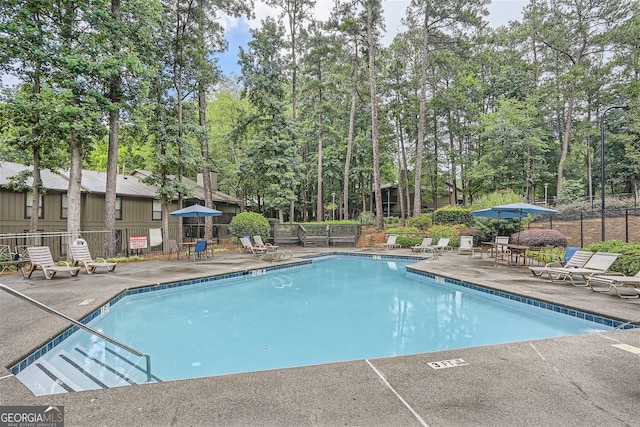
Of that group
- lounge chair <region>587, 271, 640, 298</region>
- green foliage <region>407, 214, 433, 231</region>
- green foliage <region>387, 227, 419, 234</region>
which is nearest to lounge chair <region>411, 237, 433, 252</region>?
green foliage <region>387, 227, 419, 234</region>

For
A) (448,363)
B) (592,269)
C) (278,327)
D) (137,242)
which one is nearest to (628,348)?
(448,363)

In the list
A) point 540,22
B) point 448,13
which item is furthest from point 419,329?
point 540,22

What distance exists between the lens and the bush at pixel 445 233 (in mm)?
16062

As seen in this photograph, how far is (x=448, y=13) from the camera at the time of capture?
58.7ft

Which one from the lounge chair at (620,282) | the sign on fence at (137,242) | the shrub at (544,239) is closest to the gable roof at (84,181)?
the sign on fence at (137,242)

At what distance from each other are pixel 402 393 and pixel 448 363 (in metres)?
0.88

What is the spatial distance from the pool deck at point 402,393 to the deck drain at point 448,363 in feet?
0.19

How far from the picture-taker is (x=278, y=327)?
5602 millimetres

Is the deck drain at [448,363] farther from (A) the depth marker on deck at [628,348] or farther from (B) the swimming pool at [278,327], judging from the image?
(A) the depth marker on deck at [628,348]

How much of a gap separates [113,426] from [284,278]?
314 inches

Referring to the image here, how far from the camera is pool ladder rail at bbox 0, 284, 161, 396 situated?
310cm

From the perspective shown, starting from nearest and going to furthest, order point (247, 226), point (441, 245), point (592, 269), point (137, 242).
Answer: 1. point (592, 269)
2. point (137, 242)
3. point (441, 245)
4. point (247, 226)

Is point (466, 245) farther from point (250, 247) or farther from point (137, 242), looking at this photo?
point (137, 242)

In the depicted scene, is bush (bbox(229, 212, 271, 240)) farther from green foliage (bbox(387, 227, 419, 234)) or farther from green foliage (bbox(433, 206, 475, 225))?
green foliage (bbox(433, 206, 475, 225))
